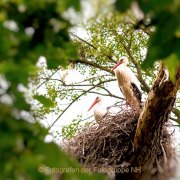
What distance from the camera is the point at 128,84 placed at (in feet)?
21.1

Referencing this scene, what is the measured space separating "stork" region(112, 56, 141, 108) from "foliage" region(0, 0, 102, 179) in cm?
435

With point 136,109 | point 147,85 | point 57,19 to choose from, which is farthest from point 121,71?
point 57,19

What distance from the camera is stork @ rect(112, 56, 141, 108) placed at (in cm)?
609

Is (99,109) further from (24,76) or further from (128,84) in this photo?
(24,76)

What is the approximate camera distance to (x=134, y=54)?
736 centimetres

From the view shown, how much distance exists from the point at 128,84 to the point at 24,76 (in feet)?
16.8

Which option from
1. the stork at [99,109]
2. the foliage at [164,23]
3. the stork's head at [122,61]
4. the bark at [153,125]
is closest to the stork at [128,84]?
the stork's head at [122,61]

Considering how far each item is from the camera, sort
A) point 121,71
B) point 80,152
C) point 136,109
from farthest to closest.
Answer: point 121,71 → point 136,109 → point 80,152

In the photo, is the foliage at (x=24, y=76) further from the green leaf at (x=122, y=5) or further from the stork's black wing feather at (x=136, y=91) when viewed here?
the stork's black wing feather at (x=136, y=91)

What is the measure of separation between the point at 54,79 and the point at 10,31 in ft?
18.8

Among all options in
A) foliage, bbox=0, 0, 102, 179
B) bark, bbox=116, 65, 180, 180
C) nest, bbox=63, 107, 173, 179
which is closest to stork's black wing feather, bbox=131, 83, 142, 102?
nest, bbox=63, 107, 173, 179

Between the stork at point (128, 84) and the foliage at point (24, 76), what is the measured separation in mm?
4346

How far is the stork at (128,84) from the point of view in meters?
6.09

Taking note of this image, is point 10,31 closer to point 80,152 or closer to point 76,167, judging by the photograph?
point 76,167
